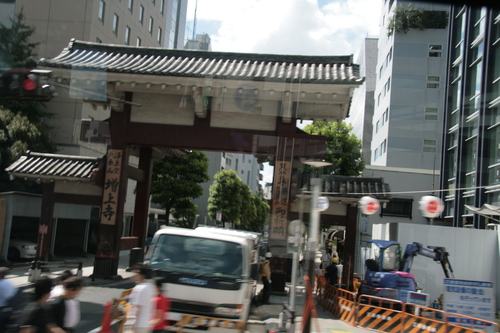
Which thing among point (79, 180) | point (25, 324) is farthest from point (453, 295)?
point (79, 180)

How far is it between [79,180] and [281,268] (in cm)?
793

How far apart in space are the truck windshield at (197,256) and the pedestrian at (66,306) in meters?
3.67

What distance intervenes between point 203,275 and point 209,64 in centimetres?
1006

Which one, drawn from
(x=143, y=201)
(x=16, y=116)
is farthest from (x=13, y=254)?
(x=143, y=201)

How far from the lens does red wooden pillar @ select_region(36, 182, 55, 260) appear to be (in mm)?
16609

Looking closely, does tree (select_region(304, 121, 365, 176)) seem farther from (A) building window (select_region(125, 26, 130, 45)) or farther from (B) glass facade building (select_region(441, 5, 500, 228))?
(A) building window (select_region(125, 26, 130, 45))

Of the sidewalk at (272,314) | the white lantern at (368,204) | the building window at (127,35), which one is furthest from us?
the building window at (127,35)

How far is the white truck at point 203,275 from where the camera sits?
8.84 meters

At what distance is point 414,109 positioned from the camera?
34.9 meters

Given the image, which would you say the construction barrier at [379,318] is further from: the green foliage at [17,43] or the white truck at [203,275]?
the green foliage at [17,43]

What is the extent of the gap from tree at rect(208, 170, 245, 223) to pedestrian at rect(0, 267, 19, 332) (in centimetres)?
3167

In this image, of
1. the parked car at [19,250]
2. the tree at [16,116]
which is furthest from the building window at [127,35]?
the parked car at [19,250]

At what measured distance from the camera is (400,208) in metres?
33.8

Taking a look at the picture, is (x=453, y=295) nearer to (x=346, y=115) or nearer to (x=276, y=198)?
(x=276, y=198)
